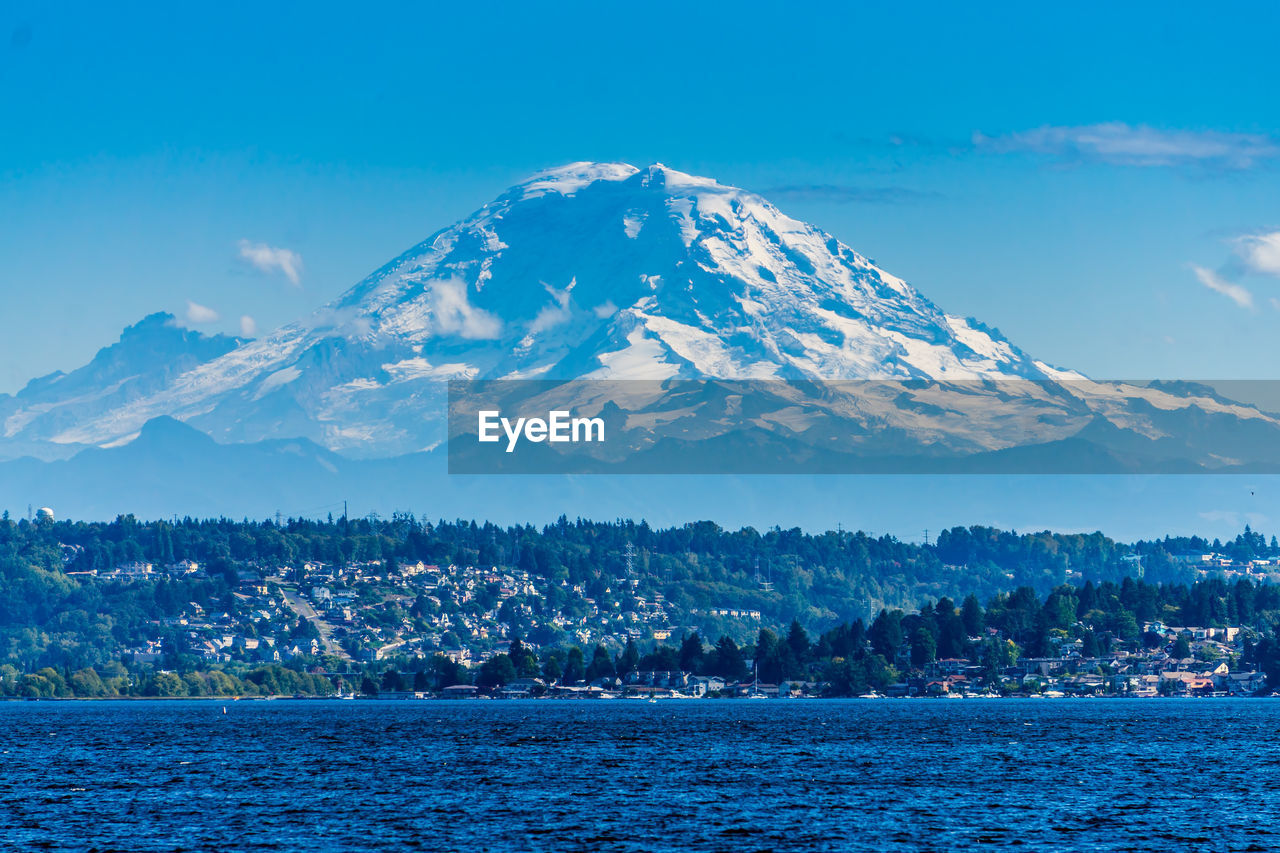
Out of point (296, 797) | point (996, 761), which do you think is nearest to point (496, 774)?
point (296, 797)

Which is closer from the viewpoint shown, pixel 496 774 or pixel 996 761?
pixel 496 774

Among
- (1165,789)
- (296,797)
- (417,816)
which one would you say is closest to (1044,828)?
(1165,789)

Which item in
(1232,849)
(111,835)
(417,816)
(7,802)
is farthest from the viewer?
(7,802)

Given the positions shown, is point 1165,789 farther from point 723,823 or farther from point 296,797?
point 296,797

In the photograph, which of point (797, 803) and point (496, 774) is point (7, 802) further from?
point (797, 803)

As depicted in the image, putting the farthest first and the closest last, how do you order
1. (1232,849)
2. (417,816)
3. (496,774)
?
(496,774) → (417,816) → (1232,849)

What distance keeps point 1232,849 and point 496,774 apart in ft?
218

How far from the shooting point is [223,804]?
5084 inches

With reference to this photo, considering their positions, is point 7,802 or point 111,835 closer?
point 111,835

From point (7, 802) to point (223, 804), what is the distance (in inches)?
611

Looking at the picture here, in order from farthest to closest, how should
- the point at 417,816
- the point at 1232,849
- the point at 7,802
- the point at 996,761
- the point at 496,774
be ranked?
the point at 996,761, the point at 496,774, the point at 7,802, the point at 417,816, the point at 1232,849

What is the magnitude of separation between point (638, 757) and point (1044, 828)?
67210 mm

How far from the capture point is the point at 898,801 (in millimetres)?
129500

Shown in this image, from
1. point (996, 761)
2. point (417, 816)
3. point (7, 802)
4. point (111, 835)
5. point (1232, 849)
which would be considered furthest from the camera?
point (996, 761)
